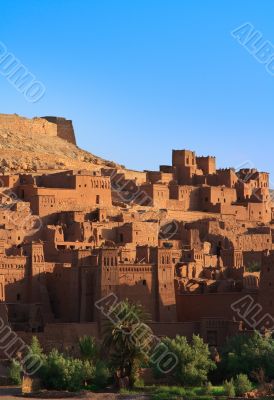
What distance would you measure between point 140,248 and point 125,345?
31.9 feet

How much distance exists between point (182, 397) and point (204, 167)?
35.9 meters

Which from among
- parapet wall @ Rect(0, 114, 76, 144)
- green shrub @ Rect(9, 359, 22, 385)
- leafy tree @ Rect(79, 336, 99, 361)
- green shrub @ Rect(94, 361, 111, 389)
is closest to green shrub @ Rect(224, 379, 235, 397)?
green shrub @ Rect(94, 361, 111, 389)

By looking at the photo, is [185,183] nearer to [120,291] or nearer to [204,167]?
[204,167]

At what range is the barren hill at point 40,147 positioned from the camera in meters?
90.8

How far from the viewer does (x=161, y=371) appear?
2464 inches

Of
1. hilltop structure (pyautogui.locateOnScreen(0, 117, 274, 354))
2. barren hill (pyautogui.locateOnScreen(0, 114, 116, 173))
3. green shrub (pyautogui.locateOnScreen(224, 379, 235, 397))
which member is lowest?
green shrub (pyautogui.locateOnScreen(224, 379, 235, 397))

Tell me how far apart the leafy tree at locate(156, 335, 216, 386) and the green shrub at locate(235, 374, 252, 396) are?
209 centimetres

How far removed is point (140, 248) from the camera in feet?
232

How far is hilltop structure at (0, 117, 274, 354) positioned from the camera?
6662cm

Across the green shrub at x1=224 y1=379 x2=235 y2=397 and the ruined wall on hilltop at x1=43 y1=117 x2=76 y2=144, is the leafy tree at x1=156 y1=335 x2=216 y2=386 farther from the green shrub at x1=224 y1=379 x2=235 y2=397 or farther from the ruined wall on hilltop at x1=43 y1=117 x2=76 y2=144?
the ruined wall on hilltop at x1=43 y1=117 x2=76 y2=144

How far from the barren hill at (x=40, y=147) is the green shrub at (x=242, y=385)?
29576 mm

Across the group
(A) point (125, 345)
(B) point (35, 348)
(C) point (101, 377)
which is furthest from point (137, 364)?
(B) point (35, 348)

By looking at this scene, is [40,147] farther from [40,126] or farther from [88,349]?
[88,349]

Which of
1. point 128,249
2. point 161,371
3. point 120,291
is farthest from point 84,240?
point 161,371
